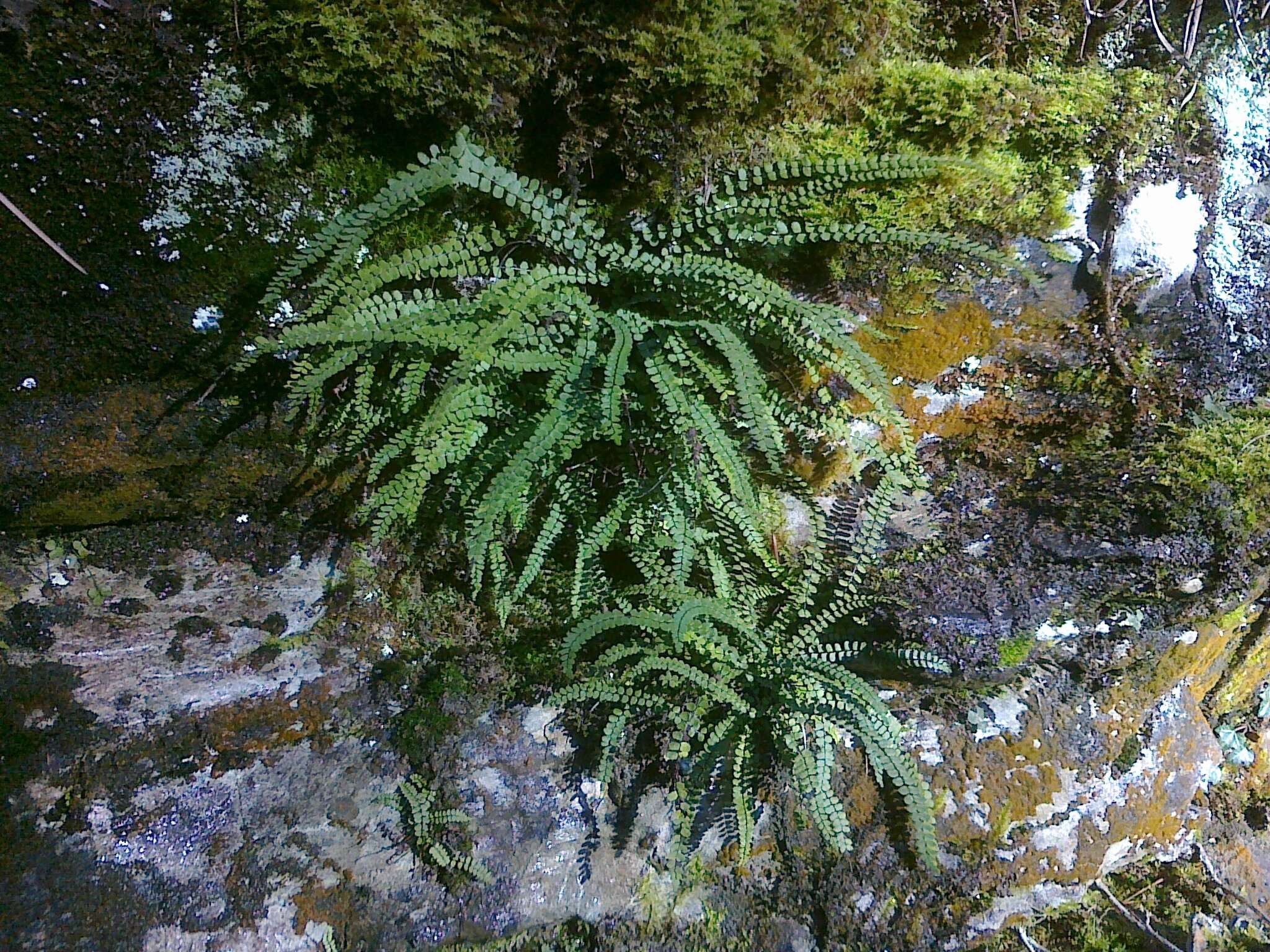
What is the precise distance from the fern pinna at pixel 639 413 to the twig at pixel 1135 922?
143cm

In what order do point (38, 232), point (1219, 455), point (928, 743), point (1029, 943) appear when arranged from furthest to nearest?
point (1029, 943), point (928, 743), point (1219, 455), point (38, 232)

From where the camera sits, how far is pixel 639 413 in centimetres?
249

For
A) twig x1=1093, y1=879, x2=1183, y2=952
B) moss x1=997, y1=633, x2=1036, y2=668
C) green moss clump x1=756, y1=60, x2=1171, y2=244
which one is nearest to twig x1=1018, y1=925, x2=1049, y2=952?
twig x1=1093, y1=879, x2=1183, y2=952

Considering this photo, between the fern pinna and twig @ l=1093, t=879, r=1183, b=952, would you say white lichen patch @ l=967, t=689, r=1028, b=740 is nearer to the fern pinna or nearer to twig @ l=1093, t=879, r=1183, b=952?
the fern pinna

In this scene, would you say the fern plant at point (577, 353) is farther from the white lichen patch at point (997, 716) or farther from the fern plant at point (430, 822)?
the white lichen patch at point (997, 716)

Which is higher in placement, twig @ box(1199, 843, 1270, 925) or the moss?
the moss

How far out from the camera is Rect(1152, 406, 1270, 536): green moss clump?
104 inches

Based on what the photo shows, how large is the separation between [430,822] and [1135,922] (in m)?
3.66

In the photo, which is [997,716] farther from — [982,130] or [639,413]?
[982,130]

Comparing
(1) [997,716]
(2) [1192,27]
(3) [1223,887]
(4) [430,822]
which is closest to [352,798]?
(4) [430,822]

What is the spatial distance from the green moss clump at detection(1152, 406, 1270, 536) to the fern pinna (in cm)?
96

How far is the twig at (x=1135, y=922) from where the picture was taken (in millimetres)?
3574

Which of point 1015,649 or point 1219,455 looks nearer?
point 1219,455

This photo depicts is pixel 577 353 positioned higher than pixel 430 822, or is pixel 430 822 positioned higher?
pixel 577 353
